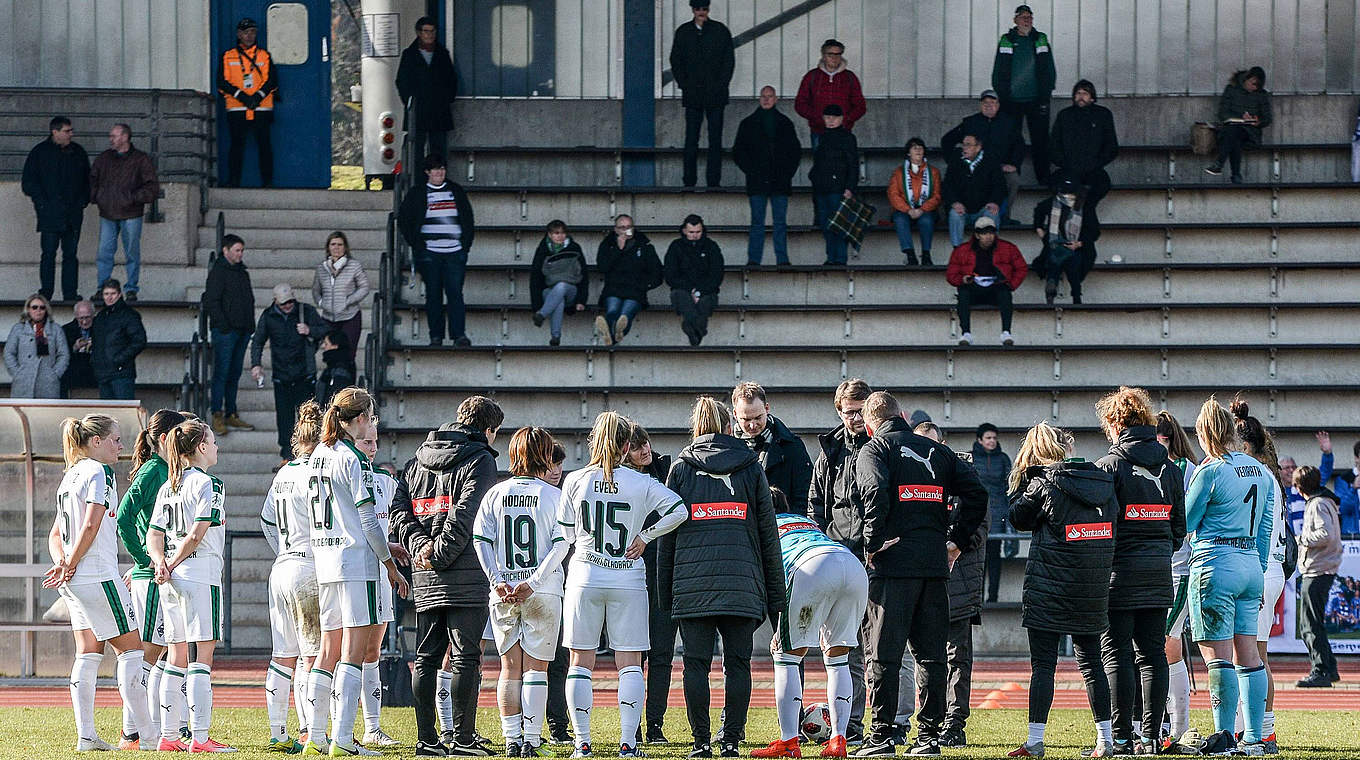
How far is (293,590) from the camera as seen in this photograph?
9.98 m

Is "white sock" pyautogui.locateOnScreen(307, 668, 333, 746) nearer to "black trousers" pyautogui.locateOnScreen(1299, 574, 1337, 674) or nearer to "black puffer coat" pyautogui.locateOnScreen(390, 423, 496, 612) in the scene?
"black puffer coat" pyautogui.locateOnScreen(390, 423, 496, 612)

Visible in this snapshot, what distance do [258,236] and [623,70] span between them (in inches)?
213

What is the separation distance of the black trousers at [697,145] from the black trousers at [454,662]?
1281 cm

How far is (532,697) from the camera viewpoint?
977 centimetres

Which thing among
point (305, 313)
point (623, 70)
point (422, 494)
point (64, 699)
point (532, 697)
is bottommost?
point (64, 699)

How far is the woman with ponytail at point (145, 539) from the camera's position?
34.7ft

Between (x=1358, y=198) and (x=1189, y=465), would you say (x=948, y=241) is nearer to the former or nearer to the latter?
(x=1358, y=198)

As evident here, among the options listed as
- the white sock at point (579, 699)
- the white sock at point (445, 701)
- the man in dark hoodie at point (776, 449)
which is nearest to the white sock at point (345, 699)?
the white sock at point (445, 701)

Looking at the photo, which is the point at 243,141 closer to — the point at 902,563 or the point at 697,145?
the point at 697,145

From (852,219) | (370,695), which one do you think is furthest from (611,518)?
(852,219)

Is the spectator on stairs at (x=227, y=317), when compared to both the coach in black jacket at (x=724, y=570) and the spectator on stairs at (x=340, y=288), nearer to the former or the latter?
the spectator on stairs at (x=340, y=288)

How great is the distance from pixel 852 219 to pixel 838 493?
11538 mm

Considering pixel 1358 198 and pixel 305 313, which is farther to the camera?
pixel 1358 198

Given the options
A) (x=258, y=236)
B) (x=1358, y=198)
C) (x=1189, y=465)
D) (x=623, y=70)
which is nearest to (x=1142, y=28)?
(x=1358, y=198)
